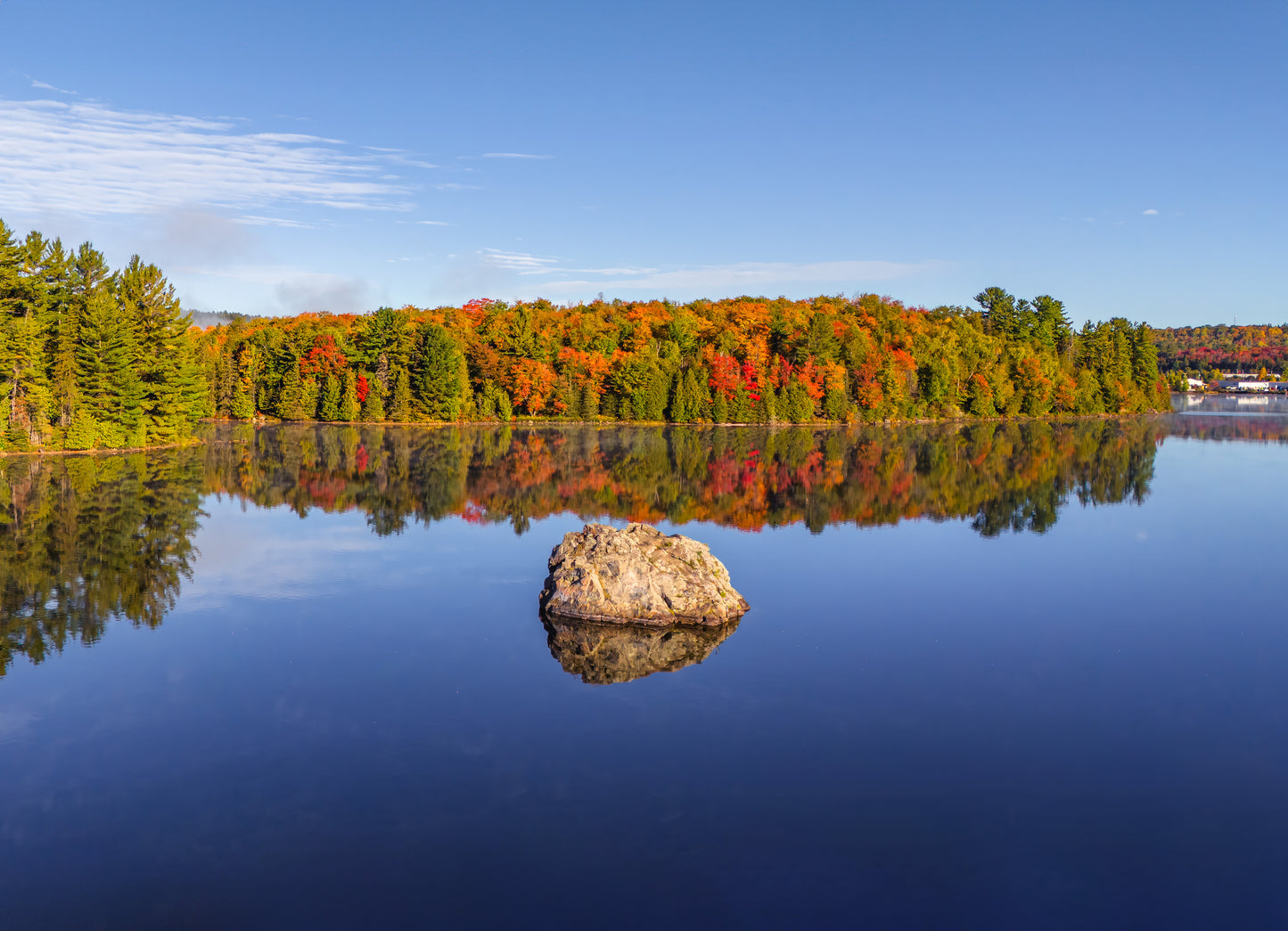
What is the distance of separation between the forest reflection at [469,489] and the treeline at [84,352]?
258 centimetres

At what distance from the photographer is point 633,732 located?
12945 millimetres

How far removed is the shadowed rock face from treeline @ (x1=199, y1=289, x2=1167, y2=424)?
5964 cm

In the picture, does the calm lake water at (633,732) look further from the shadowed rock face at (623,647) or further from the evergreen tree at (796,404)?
the evergreen tree at (796,404)

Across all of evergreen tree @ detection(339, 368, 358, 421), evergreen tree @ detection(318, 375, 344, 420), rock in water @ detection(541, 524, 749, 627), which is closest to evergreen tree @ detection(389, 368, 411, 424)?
evergreen tree @ detection(339, 368, 358, 421)

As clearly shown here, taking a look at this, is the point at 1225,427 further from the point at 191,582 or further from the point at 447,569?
the point at 191,582

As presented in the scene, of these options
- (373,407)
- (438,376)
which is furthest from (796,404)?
(373,407)

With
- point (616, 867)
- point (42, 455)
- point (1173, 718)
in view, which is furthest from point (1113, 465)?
point (42, 455)

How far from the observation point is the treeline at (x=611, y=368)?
→ 76.9 m

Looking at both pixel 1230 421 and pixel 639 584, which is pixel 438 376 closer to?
pixel 639 584

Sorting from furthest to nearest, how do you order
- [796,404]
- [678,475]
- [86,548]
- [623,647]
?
[796,404]
[678,475]
[86,548]
[623,647]

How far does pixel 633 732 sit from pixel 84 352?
4114 centimetres

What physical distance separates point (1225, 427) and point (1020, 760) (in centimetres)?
8202

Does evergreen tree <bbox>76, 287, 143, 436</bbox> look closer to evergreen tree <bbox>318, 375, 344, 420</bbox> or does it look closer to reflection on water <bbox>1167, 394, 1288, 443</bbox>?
evergreen tree <bbox>318, 375, 344, 420</bbox>

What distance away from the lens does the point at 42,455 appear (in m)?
42.8
